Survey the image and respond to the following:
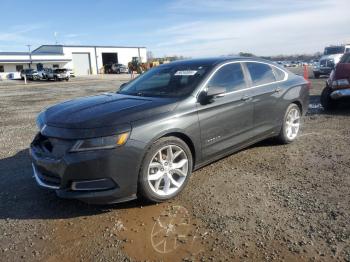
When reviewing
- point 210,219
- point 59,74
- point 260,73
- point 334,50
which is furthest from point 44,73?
point 210,219

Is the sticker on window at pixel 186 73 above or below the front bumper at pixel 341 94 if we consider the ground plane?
above

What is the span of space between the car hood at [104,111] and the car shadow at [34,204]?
3.10ft

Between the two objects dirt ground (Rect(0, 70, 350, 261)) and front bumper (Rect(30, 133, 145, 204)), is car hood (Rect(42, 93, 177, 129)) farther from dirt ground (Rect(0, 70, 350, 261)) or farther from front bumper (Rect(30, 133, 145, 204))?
dirt ground (Rect(0, 70, 350, 261))

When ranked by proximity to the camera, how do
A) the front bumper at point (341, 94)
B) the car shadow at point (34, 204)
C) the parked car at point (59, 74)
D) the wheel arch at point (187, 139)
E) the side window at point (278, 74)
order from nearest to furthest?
the car shadow at point (34, 204)
the wheel arch at point (187, 139)
the side window at point (278, 74)
the front bumper at point (341, 94)
the parked car at point (59, 74)

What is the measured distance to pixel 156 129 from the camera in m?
3.90

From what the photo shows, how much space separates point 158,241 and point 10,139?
5497mm

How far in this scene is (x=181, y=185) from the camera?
427 cm

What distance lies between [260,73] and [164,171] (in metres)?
2.56

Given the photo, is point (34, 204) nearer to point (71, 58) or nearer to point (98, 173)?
point (98, 173)

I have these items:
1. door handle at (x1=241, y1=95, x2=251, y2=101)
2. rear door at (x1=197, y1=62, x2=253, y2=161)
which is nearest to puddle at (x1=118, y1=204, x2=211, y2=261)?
rear door at (x1=197, y1=62, x2=253, y2=161)

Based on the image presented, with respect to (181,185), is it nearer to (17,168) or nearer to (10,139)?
(17,168)

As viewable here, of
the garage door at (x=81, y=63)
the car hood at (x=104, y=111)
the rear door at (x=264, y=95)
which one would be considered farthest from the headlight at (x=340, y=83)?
the garage door at (x=81, y=63)

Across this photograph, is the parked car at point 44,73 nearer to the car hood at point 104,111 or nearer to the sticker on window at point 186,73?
the sticker on window at point 186,73

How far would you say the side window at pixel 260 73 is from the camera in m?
5.50
